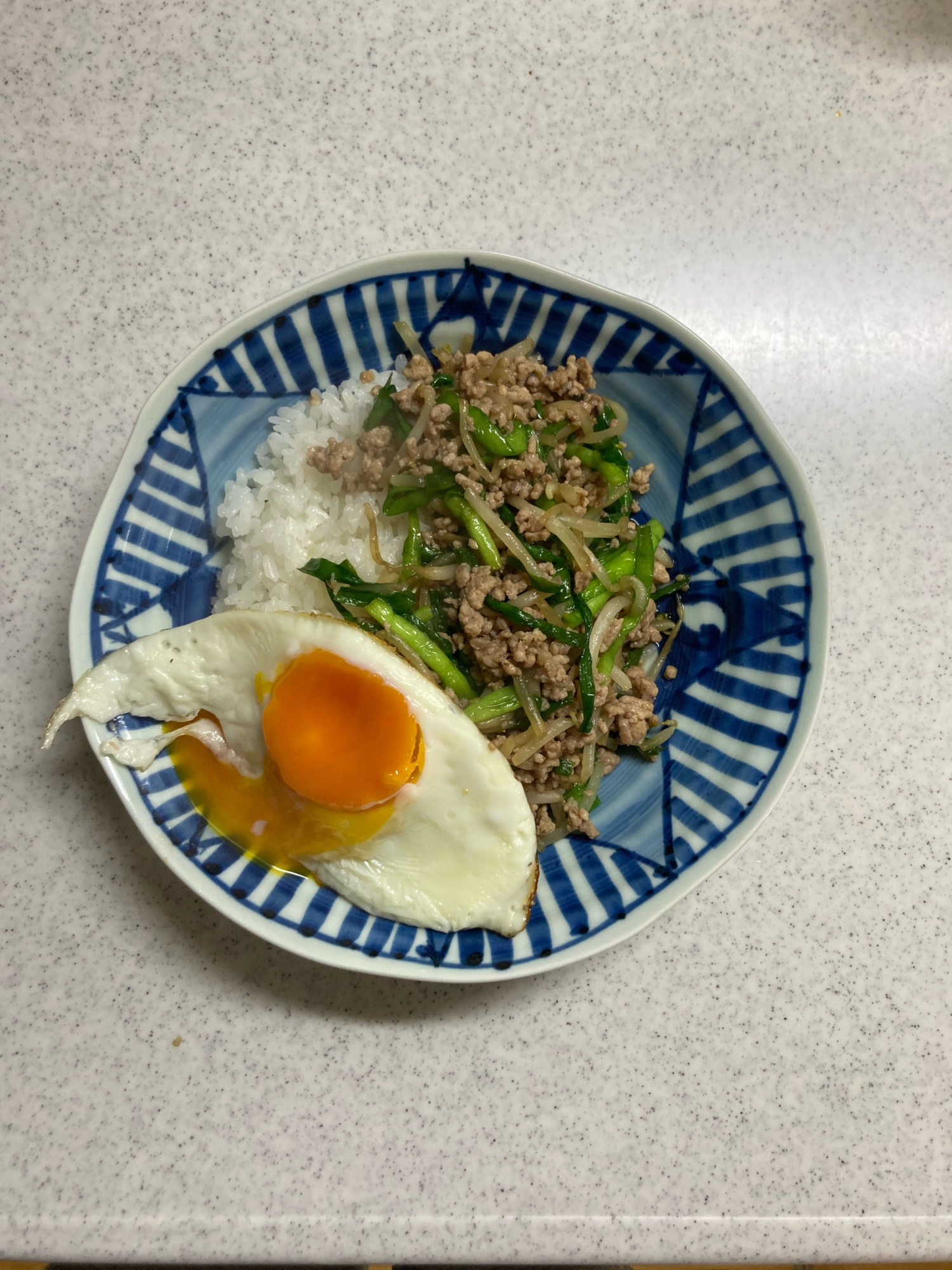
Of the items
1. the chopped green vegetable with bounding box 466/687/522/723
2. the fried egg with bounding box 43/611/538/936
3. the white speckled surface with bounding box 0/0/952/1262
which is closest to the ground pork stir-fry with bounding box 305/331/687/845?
the chopped green vegetable with bounding box 466/687/522/723

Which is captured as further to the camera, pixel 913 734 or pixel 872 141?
pixel 872 141

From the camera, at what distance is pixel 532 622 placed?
1.85 metres

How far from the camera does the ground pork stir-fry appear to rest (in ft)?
6.12

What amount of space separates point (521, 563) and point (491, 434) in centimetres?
30

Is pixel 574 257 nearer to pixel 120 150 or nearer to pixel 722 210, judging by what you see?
pixel 722 210

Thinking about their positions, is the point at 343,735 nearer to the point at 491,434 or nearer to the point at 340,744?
the point at 340,744

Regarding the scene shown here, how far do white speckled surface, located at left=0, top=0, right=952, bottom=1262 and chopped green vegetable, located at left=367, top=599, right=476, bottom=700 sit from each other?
790 mm

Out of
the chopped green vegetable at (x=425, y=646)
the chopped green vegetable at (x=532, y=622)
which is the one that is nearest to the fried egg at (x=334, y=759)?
the chopped green vegetable at (x=425, y=646)

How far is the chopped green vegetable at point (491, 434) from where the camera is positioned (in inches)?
73.6

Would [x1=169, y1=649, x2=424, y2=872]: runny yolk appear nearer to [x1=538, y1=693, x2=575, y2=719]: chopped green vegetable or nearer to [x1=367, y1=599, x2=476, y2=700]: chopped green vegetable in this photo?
[x1=367, y1=599, x2=476, y2=700]: chopped green vegetable

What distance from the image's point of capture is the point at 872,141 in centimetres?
241

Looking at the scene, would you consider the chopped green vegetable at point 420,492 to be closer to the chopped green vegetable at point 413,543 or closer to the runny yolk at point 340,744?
the chopped green vegetable at point 413,543

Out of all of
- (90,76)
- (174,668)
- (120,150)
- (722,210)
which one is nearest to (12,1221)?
(174,668)

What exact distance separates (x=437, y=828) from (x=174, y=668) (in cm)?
68
